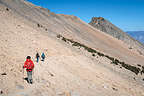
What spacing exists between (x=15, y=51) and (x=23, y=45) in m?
2.28

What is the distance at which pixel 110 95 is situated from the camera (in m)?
11.6

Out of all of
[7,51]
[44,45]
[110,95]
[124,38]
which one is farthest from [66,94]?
[124,38]

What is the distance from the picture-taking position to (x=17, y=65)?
12.0 m

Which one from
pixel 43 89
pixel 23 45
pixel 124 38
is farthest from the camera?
pixel 124 38

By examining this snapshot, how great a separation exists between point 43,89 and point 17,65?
364 centimetres

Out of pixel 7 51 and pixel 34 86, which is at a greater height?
pixel 7 51

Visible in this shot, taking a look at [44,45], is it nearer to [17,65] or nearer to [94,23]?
[17,65]

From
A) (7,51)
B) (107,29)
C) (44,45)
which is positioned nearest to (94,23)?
(107,29)

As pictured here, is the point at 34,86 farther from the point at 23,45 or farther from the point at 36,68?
the point at 23,45

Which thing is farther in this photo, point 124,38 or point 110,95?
point 124,38

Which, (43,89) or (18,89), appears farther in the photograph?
(43,89)

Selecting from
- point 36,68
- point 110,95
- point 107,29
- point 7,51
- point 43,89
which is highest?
point 107,29

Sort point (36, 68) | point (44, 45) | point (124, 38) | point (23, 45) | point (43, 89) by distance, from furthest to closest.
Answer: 1. point (124, 38)
2. point (44, 45)
3. point (23, 45)
4. point (36, 68)
5. point (43, 89)

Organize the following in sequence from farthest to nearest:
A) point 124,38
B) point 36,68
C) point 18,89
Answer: point 124,38, point 36,68, point 18,89
